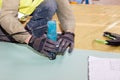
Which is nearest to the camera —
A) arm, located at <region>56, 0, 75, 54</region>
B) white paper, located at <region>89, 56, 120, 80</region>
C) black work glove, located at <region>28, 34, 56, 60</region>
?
white paper, located at <region>89, 56, 120, 80</region>

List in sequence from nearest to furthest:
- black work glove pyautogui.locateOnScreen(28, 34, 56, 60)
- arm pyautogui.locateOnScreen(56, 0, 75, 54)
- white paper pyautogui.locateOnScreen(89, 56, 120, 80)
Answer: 1. white paper pyautogui.locateOnScreen(89, 56, 120, 80)
2. black work glove pyautogui.locateOnScreen(28, 34, 56, 60)
3. arm pyautogui.locateOnScreen(56, 0, 75, 54)

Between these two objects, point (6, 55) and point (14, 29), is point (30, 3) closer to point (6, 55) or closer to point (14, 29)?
point (14, 29)

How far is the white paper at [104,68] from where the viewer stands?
37.6 inches

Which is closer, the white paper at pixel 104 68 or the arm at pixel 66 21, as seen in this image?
the white paper at pixel 104 68

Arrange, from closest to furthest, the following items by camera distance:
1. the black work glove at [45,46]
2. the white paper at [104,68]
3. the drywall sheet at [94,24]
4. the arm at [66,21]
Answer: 1. the white paper at [104,68]
2. the black work glove at [45,46]
3. the arm at [66,21]
4. the drywall sheet at [94,24]

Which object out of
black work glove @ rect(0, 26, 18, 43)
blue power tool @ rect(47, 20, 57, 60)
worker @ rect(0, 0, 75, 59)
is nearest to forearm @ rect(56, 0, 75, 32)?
worker @ rect(0, 0, 75, 59)

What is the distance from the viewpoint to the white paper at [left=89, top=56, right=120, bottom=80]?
95cm

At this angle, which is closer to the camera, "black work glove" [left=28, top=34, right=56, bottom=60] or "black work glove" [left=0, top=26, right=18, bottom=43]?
"black work glove" [left=28, top=34, right=56, bottom=60]

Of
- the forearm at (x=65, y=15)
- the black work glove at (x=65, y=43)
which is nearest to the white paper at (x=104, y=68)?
the black work glove at (x=65, y=43)

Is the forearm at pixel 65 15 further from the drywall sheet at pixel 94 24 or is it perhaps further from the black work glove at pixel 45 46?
the black work glove at pixel 45 46

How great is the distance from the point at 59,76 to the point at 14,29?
38 centimetres

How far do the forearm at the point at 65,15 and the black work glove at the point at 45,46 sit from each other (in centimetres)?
27

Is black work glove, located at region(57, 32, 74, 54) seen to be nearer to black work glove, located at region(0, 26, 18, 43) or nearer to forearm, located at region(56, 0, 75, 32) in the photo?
forearm, located at region(56, 0, 75, 32)

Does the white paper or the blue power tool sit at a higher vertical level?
the blue power tool
